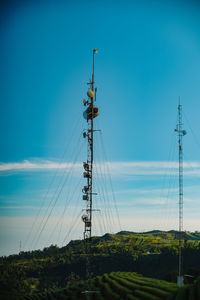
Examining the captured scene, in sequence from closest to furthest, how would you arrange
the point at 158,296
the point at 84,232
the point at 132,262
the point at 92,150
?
the point at 84,232, the point at 92,150, the point at 158,296, the point at 132,262

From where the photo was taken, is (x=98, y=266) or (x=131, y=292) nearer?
(x=131, y=292)

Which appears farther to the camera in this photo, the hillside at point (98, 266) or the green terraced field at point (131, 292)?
the hillside at point (98, 266)

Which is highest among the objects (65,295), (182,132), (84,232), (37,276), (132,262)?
(182,132)

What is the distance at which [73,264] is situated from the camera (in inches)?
4092

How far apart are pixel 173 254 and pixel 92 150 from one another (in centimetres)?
7441

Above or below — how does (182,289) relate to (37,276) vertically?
above

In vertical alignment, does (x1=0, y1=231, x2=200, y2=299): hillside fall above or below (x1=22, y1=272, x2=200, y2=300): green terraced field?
below

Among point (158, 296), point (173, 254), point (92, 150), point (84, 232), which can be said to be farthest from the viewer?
point (173, 254)

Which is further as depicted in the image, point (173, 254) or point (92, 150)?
point (173, 254)

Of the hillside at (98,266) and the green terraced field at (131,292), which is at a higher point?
the green terraced field at (131,292)

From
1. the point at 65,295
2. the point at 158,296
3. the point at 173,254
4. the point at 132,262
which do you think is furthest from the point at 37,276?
the point at 158,296

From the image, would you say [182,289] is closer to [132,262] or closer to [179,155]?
[179,155]

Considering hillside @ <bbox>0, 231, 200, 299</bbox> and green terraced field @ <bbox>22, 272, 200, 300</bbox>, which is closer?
green terraced field @ <bbox>22, 272, 200, 300</bbox>

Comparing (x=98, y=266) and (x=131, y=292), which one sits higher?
(x=131, y=292)
